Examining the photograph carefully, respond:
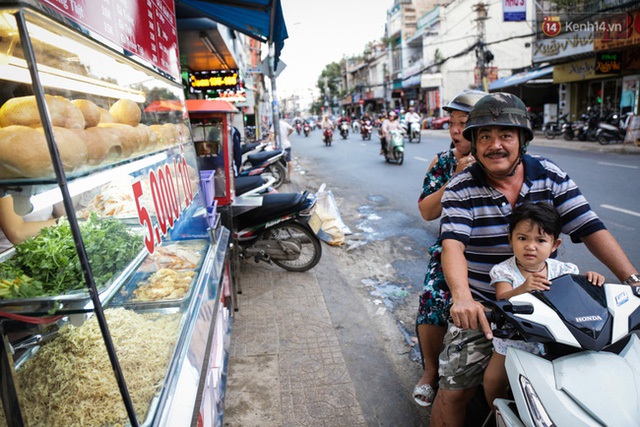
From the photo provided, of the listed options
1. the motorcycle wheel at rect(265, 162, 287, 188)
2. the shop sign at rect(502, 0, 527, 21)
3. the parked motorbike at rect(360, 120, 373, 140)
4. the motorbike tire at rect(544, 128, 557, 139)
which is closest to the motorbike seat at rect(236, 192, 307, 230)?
the motorcycle wheel at rect(265, 162, 287, 188)

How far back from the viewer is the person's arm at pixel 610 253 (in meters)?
1.95

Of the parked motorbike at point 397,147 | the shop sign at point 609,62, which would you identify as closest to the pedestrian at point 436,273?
the parked motorbike at point 397,147

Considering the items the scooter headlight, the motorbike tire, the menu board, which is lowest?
the motorbike tire

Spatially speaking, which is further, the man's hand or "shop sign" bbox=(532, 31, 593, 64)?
"shop sign" bbox=(532, 31, 593, 64)

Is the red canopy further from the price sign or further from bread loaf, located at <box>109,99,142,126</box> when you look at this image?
bread loaf, located at <box>109,99,142,126</box>

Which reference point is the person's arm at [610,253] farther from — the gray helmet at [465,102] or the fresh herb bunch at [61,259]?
the fresh herb bunch at [61,259]

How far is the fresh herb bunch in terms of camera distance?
1335 millimetres

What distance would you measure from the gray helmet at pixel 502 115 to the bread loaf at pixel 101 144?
1486 mm

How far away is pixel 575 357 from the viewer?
1.54 m

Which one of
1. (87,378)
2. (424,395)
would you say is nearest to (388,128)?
(424,395)

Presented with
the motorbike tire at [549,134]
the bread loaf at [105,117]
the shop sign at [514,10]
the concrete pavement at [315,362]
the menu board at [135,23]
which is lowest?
the motorbike tire at [549,134]

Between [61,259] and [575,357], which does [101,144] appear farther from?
[575,357]

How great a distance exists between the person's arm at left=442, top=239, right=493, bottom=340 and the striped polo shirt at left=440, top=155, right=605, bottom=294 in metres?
0.06

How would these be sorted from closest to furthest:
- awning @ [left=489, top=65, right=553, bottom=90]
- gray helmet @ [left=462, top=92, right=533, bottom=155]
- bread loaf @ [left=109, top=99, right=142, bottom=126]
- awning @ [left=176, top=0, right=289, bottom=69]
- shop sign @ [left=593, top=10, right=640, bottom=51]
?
1. bread loaf @ [left=109, top=99, right=142, bottom=126]
2. gray helmet @ [left=462, top=92, right=533, bottom=155]
3. awning @ [left=176, top=0, right=289, bottom=69]
4. shop sign @ [left=593, top=10, right=640, bottom=51]
5. awning @ [left=489, top=65, right=553, bottom=90]
